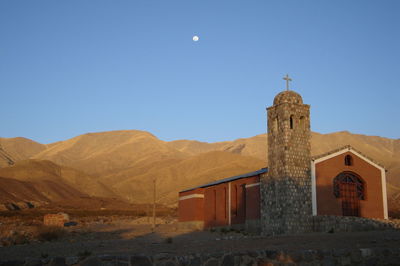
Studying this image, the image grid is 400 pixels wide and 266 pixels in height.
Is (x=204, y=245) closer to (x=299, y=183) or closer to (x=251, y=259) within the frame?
(x=251, y=259)

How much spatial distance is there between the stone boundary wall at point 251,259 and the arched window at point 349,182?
1732 cm

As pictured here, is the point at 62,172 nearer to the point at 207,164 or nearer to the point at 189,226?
the point at 207,164

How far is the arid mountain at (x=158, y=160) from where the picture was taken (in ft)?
353

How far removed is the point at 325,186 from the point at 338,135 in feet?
477

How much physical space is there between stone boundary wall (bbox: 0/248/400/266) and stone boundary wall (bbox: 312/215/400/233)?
1415 cm

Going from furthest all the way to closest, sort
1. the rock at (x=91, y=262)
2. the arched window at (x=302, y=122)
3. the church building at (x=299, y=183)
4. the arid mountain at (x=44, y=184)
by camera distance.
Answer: the arid mountain at (x=44, y=184) < the arched window at (x=302, y=122) < the church building at (x=299, y=183) < the rock at (x=91, y=262)

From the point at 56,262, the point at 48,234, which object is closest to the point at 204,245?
the point at 56,262

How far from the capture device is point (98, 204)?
85062 millimetres

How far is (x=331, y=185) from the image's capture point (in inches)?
1259

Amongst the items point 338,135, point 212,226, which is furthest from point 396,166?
point 212,226

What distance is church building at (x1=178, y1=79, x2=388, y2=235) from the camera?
30312 millimetres

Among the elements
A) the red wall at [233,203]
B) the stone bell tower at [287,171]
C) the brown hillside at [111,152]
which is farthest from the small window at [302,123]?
the brown hillside at [111,152]

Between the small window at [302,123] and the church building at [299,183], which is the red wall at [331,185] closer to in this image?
the church building at [299,183]

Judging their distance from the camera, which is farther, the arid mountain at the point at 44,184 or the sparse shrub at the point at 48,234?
the arid mountain at the point at 44,184
